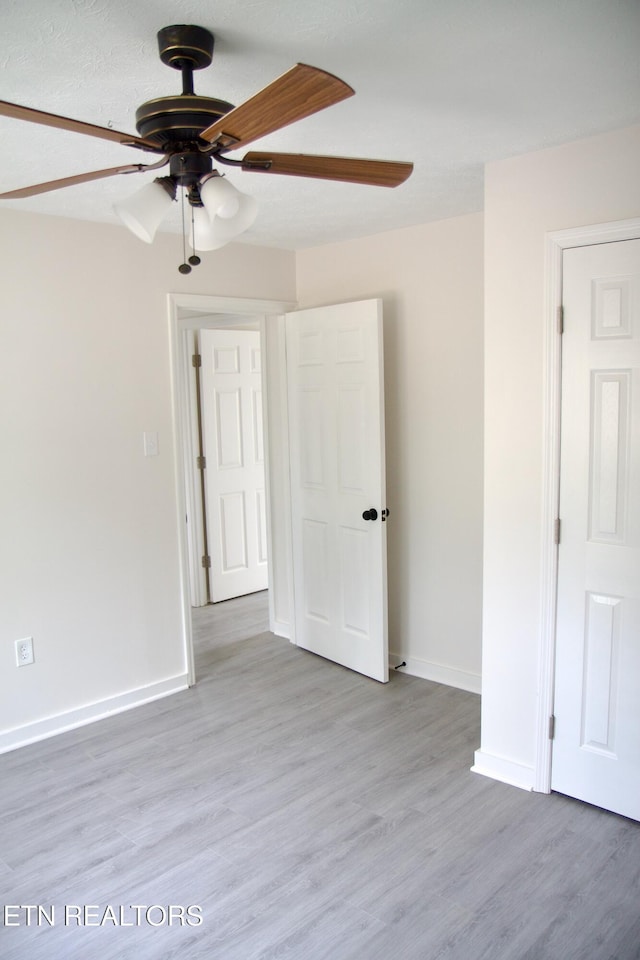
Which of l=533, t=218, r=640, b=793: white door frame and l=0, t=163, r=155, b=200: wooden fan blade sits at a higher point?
l=0, t=163, r=155, b=200: wooden fan blade

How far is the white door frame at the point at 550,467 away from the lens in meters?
2.48

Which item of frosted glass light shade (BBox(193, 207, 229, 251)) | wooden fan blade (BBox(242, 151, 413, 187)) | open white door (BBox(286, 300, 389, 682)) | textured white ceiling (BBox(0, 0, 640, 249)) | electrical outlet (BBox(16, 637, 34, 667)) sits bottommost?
electrical outlet (BBox(16, 637, 34, 667))

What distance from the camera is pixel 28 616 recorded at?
322 centimetres

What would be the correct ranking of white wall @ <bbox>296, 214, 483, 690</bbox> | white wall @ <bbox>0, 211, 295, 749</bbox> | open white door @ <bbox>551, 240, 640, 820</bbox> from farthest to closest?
white wall @ <bbox>296, 214, 483, 690</bbox>
white wall @ <bbox>0, 211, 295, 749</bbox>
open white door @ <bbox>551, 240, 640, 820</bbox>

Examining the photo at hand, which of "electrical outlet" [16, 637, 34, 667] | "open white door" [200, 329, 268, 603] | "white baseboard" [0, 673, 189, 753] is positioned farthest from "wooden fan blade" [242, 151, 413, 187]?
"open white door" [200, 329, 268, 603]

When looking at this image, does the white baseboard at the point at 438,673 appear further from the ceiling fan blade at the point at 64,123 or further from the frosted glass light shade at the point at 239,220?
the ceiling fan blade at the point at 64,123

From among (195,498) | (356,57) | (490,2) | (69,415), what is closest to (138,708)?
(69,415)

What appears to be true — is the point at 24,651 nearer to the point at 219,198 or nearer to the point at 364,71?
the point at 219,198

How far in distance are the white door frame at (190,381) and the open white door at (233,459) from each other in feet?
0.45

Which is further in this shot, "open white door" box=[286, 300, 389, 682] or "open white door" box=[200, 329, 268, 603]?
"open white door" box=[200, 329, 268, 603]

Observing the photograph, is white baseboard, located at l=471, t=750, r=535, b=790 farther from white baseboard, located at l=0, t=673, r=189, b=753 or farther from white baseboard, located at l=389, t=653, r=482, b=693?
white baseboard, located at l=0, t=673, r=189, b=753

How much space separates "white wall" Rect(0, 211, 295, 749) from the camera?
3150mm

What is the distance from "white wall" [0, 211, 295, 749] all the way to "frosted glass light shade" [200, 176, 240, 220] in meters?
1.86

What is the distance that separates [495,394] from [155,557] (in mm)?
1957
